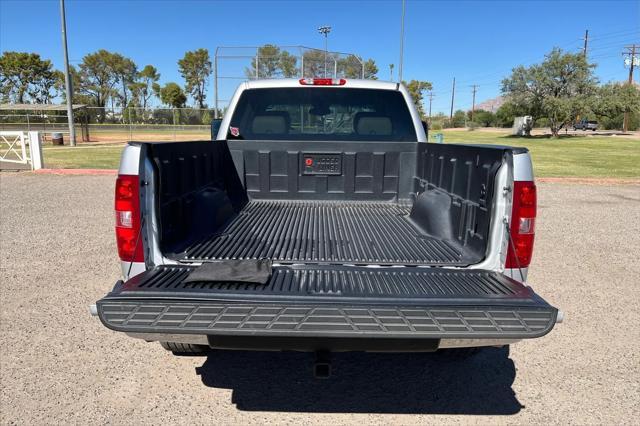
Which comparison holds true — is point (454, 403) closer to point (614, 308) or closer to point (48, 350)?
point (614, 308)

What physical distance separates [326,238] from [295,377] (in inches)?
38.6

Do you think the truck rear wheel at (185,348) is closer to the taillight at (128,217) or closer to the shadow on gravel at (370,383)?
the shadow on gravel at (370,383)

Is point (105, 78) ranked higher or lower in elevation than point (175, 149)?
higher

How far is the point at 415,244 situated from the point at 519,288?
37.0 inches

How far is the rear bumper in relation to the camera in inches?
80.1

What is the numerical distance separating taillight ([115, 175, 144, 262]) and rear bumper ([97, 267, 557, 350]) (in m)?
0.42

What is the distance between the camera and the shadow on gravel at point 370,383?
290 centimetres

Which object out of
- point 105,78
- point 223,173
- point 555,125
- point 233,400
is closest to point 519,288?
point 233,400

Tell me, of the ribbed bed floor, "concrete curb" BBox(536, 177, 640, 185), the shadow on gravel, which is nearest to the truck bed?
the ribbed bed floor

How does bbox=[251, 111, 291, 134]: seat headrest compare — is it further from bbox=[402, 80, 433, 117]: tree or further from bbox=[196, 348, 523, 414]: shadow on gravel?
bbox=[402, 80, 433, 117]: tree

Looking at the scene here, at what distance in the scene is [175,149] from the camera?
10.3ft

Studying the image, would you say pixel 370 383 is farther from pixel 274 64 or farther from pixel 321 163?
pixel 274 64

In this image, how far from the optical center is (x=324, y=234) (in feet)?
11.4

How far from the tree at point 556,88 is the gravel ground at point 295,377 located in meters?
44.7
